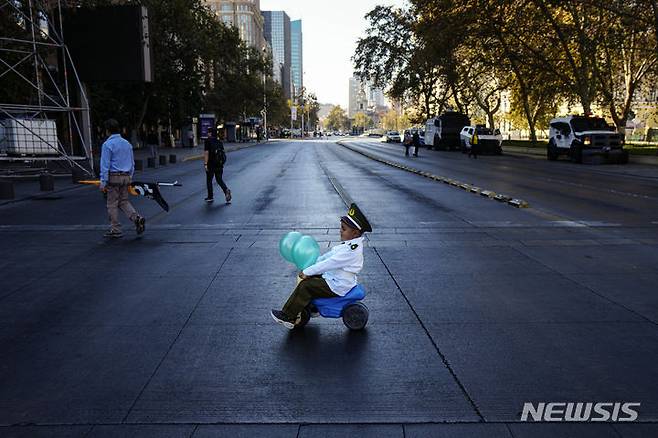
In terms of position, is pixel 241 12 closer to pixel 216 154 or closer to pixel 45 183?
pixel 45 183

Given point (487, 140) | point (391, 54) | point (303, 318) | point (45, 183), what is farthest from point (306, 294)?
point (391, 54)

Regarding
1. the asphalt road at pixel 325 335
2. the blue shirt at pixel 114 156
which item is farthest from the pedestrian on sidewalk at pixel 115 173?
the asphalt road at pixel 325 335

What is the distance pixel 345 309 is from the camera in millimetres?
4855

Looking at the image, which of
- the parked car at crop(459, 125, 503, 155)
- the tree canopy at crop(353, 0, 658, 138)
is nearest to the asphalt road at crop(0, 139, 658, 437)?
the tree canopy at crop(353, 0, 658, 138)

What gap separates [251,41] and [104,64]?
133551 millimetres

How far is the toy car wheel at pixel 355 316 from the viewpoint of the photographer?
15.8 feet

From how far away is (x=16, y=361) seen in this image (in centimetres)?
426

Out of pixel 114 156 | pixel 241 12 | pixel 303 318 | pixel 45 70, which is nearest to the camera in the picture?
pixel 303 318

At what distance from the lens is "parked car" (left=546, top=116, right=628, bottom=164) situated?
28.9 m

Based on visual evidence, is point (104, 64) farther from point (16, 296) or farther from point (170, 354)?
point (170, 354)

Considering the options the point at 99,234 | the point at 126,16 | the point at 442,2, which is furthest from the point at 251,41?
the point at 99,234

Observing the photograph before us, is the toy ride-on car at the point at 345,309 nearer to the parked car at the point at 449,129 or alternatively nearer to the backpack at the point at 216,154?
the backpack at the point at 216,154

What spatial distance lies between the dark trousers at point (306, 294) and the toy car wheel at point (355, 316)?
0.19m

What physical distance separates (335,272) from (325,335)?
56 centimetres
